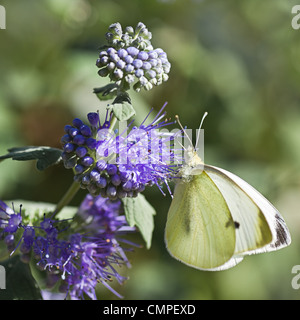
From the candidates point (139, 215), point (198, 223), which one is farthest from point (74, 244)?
point (198, 223)

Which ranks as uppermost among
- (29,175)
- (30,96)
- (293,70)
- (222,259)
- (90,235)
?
(293,70)

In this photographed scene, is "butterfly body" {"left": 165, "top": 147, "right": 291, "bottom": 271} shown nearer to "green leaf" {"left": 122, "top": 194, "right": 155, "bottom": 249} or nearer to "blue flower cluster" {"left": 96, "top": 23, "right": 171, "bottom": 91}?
"green leaf" {"left": 122, "top": 194, "right": 155, "bottom": 249}

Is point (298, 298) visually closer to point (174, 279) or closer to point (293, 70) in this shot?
point (174, 279)

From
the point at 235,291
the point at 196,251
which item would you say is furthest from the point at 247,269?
the point at 196,251

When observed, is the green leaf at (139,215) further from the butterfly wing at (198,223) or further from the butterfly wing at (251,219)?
the butterfly wing at (251,219)

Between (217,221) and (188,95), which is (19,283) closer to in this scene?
(217,221)

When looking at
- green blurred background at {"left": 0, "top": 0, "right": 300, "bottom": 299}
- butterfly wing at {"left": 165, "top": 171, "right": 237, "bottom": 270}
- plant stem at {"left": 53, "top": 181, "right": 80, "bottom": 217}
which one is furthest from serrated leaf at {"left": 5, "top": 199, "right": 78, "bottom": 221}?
green blurred background at {"left": 0, "top": 0, "right": 300, "bottom": 299}
